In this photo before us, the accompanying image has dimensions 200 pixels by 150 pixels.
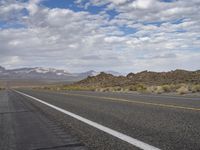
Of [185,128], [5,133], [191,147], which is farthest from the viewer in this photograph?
[5,133]

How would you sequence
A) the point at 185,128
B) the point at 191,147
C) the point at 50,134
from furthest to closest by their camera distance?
1. the point at 50,134
2. the point at 185,128
3. the point at 191,147

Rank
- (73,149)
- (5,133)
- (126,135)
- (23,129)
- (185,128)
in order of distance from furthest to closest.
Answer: (23,129) → (5,133) → (185,128) → (126,135) → (73,149)

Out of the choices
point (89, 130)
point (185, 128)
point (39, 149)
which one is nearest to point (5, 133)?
point (89, 130)

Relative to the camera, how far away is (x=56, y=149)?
21.3ft

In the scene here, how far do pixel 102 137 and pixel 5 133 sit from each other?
8.81 feet

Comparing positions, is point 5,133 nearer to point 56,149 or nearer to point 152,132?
point 56,149

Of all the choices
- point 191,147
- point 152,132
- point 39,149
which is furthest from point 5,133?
point 191,147

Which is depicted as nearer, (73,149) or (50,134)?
(73,149)

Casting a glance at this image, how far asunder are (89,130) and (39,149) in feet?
6.96

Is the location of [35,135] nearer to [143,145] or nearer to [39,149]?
[39,149]

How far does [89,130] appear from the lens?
857cm

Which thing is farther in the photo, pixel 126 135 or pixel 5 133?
pixel 5 133

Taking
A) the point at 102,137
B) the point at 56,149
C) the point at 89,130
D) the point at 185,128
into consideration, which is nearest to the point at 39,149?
the point at 56,149

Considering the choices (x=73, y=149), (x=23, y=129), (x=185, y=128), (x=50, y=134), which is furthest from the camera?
(x=23, y=129)
